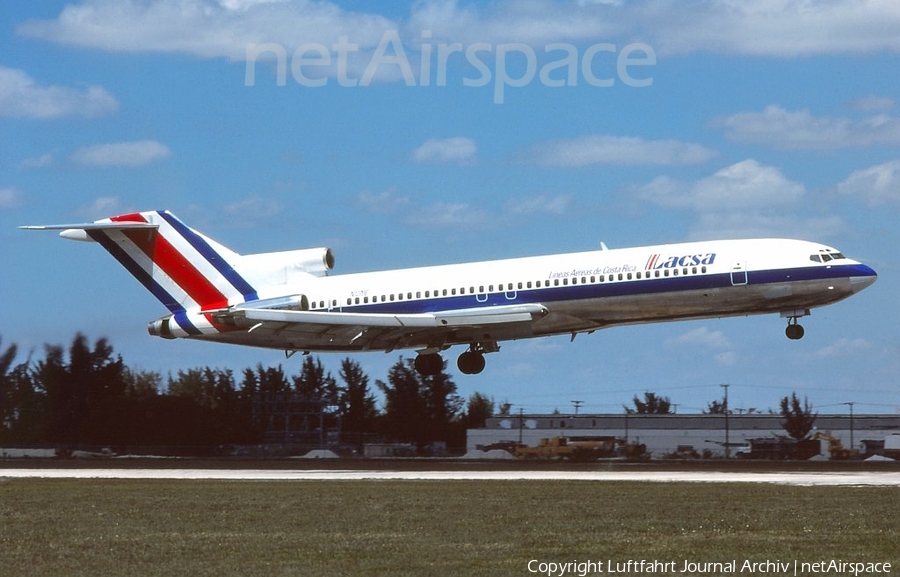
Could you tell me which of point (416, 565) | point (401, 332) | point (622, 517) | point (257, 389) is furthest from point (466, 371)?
point (416, 565)

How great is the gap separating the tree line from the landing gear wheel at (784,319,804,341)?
28042mm

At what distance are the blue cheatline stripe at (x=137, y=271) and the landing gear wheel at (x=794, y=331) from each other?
24.8m

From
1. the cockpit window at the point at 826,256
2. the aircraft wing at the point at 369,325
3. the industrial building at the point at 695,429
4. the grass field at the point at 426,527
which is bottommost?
the grass field at the point at 426,527

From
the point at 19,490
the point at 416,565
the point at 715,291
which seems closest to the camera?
the point at 416,565

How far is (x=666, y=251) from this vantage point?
47312mm

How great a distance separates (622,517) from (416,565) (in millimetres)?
8460

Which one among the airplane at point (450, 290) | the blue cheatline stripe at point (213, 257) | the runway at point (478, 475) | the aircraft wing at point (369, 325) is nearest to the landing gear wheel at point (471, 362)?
the airplane at point (450, 290)

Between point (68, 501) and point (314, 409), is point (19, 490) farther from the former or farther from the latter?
point (314, 409)

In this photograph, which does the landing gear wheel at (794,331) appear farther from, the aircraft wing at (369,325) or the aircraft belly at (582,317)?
the aircraft wing at (369,325)

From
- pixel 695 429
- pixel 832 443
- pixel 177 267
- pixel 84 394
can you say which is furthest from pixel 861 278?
pixel 695 429

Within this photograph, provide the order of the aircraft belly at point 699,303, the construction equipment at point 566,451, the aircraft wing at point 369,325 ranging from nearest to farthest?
the aircraft belly at point 699,303, the aircraft wing at point 369,325, the construction equipment at point 566,451

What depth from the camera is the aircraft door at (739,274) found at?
151ft

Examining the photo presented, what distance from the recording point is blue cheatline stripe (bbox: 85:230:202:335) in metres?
57.0

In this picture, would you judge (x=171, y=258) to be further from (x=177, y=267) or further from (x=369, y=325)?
(x=369, y=325)
